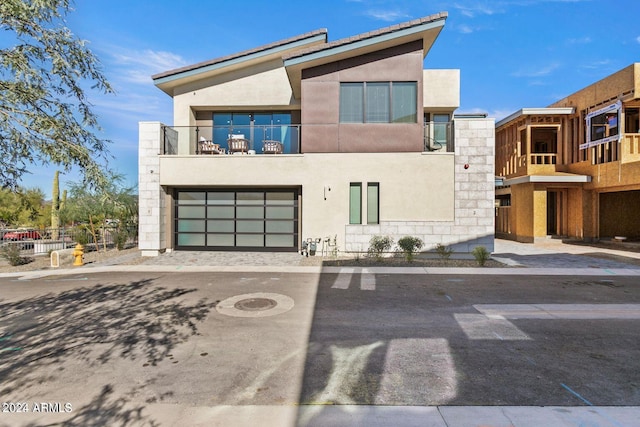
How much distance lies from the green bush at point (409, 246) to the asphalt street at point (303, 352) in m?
3.83

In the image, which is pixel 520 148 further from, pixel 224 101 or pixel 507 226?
pixel 224 101

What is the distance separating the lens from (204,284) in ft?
31.7

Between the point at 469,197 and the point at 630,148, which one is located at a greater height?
the point at 630,148

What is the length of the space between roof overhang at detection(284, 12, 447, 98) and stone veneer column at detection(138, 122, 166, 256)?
6.91m

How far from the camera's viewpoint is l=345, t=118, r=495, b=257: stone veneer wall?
45.3 ft

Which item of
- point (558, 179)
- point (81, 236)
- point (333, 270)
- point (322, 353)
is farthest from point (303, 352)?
point (558, 179)

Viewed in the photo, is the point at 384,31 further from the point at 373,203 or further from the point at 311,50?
the point at 373,203

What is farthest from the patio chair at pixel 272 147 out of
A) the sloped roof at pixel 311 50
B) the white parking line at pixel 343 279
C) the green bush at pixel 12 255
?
the green bush at pixel 12 255

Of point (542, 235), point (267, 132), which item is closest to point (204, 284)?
point (267, 132)

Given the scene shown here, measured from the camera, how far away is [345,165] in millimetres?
14281

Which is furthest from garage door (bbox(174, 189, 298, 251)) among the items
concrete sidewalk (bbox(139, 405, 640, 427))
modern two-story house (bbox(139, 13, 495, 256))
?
concrete sidewalk (bbox(139, 405, 640, 427))

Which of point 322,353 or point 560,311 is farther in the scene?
point 560,311

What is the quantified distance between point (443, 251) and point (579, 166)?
13104 millimetres

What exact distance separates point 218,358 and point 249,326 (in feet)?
4.53
